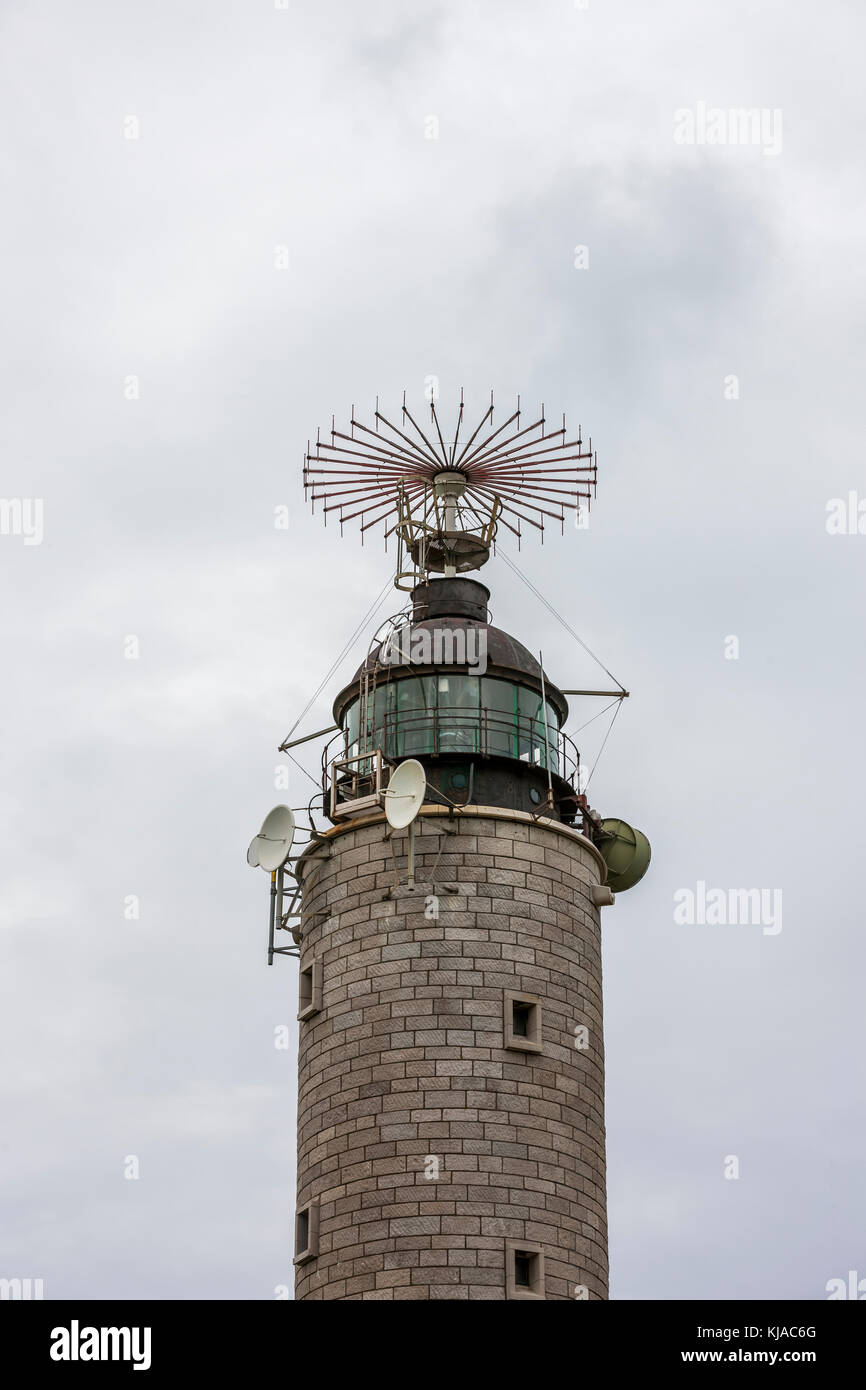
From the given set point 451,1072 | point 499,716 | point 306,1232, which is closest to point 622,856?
point 499,716

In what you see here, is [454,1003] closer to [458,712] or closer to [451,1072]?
[451,1072]

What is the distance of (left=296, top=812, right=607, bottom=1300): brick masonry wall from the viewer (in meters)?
48.0

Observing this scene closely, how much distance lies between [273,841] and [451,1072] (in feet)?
24.0

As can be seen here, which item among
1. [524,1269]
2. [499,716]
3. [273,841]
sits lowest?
[524,1269]

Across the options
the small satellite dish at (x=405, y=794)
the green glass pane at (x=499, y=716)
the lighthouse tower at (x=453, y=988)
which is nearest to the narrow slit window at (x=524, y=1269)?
the lighthouse tower at (x=453, y=988)

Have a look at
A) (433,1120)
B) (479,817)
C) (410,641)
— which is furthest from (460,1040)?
(410,641)

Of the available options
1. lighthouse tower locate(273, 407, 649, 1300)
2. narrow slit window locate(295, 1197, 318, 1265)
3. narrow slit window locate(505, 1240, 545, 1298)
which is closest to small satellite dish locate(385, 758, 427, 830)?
lighthouse tower locate(273, 407, 649, 1300)

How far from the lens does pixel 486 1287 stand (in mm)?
47250

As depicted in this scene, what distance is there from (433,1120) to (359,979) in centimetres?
386

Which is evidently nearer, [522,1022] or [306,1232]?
[306,1232]

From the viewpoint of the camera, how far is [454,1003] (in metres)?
49.7

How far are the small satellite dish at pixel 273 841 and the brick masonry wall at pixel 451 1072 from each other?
1108 mm

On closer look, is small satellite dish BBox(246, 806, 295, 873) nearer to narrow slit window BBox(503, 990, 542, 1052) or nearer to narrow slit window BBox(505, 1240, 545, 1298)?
narrow slit window BBox(503, 990, 542, 1052)
